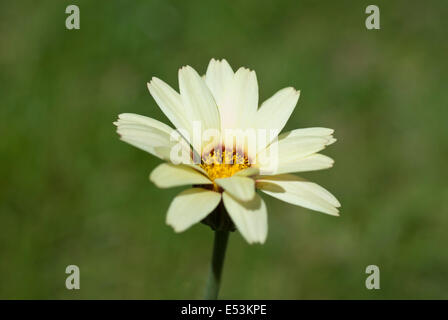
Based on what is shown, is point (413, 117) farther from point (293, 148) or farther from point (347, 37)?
point (293, 148)

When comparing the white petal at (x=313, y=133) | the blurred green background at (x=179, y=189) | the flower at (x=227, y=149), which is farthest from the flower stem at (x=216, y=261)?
the blurred green background at (x=179, y=189)

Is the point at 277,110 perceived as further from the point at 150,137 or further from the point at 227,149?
the point at 150,137

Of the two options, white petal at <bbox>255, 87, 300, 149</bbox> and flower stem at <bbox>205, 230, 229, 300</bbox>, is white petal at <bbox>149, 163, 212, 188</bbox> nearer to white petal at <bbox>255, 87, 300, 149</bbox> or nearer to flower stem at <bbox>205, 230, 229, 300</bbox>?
flower stem at <bbox>205, 230, 229, 300</bbox>

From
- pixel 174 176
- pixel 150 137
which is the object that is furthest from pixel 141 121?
pixel 174 176

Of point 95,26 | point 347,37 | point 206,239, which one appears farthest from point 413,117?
point 95,26

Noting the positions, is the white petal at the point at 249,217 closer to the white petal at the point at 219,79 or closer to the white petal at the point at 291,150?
the white petal at the point at 291,150

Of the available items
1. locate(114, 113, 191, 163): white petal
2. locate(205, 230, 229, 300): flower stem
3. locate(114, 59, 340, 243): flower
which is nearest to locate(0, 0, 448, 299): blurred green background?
locate(205, 230, 229, 300): flower stem
